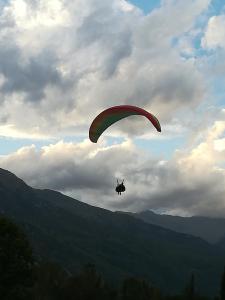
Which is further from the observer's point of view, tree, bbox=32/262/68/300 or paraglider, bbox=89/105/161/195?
tree, bbox=32/262/68/300

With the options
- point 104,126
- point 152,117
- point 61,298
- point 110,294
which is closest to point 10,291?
point 104,126

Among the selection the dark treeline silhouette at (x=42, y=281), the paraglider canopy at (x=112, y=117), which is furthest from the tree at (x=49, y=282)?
the paraglider canopy at (x=112, y=117)

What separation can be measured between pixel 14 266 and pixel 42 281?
154ft

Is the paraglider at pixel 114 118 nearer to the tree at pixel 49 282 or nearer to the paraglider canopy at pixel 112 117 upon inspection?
the paraglider canopy at pixel 112 117

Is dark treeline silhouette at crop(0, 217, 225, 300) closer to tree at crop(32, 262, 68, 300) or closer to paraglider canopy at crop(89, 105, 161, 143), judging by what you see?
tree at crop(32, 262, 68, 300)

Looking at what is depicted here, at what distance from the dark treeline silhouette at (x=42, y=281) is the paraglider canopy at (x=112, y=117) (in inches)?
737

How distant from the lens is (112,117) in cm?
5562

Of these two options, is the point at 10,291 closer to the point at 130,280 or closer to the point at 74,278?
the point at 74,278

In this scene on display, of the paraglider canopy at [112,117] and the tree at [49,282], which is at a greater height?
the paraglider canopy at [112,117]

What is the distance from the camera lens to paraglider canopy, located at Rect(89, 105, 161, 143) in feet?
178

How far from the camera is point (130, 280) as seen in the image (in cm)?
13162

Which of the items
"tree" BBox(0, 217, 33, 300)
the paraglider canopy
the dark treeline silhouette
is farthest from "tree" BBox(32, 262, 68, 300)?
the paraglider canopy

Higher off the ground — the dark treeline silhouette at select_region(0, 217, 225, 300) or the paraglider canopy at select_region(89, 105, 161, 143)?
the paraglider canopy at select_region(89, 105, 161, 143)

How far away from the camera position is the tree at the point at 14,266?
6347 centimetres
